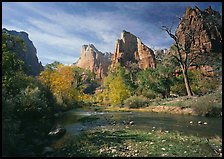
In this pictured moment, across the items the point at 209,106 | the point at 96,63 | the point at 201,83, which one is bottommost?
the point at 209,106

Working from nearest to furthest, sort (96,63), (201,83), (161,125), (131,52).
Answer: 1. (161,125)
2. (201,83)
3. (131,52)
4. (96,63)

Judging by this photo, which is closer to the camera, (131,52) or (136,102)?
(136,102)

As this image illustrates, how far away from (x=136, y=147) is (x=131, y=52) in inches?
5145

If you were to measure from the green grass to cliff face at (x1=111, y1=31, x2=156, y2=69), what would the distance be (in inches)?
4364

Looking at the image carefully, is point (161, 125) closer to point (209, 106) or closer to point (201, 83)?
point (209, 106)

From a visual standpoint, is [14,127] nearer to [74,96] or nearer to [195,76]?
[74,96]

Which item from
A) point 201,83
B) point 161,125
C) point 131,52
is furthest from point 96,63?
point 161,125

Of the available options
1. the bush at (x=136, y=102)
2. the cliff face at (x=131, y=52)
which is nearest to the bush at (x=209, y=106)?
the bush at (x=136, y=102)

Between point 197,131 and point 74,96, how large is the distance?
38.2m

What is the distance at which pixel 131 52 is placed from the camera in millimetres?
141000

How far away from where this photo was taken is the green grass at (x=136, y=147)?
437 inches

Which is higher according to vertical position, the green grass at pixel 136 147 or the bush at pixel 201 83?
the bush at pixel 201 83

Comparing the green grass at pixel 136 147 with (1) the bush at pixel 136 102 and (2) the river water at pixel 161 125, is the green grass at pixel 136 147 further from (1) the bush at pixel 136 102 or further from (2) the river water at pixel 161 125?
(1) the bush at pixel 136 102

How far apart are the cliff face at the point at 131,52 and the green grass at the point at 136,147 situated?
364 ft
